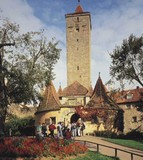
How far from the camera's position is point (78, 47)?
205 feet

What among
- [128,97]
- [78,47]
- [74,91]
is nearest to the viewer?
[74,91]

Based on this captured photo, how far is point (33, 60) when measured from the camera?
30.7m

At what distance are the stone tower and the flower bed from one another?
3765 cm

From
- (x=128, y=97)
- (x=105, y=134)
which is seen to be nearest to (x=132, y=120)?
(x=128, y=97)

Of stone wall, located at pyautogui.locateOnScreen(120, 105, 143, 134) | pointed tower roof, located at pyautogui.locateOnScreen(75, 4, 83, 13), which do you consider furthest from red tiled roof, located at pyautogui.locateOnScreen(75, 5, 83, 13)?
stone wall, located at pyautogui.locateOnScreen(120, 105, 143, 134)

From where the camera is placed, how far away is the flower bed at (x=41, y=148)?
20594 mm

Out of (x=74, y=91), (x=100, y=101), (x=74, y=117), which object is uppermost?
(x=74, y=91)

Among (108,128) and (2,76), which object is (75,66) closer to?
(108,128)

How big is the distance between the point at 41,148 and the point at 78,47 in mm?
43115

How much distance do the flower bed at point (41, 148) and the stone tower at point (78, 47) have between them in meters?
37.6

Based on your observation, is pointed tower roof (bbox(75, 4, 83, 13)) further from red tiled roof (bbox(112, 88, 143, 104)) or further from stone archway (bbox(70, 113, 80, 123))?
stone archway (bbox(70, 113, 80, 123))

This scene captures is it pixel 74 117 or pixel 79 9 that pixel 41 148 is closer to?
pixel 74 117

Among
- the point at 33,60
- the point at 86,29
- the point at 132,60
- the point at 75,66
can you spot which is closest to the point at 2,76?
the point at 33,60

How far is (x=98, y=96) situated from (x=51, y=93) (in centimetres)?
685
